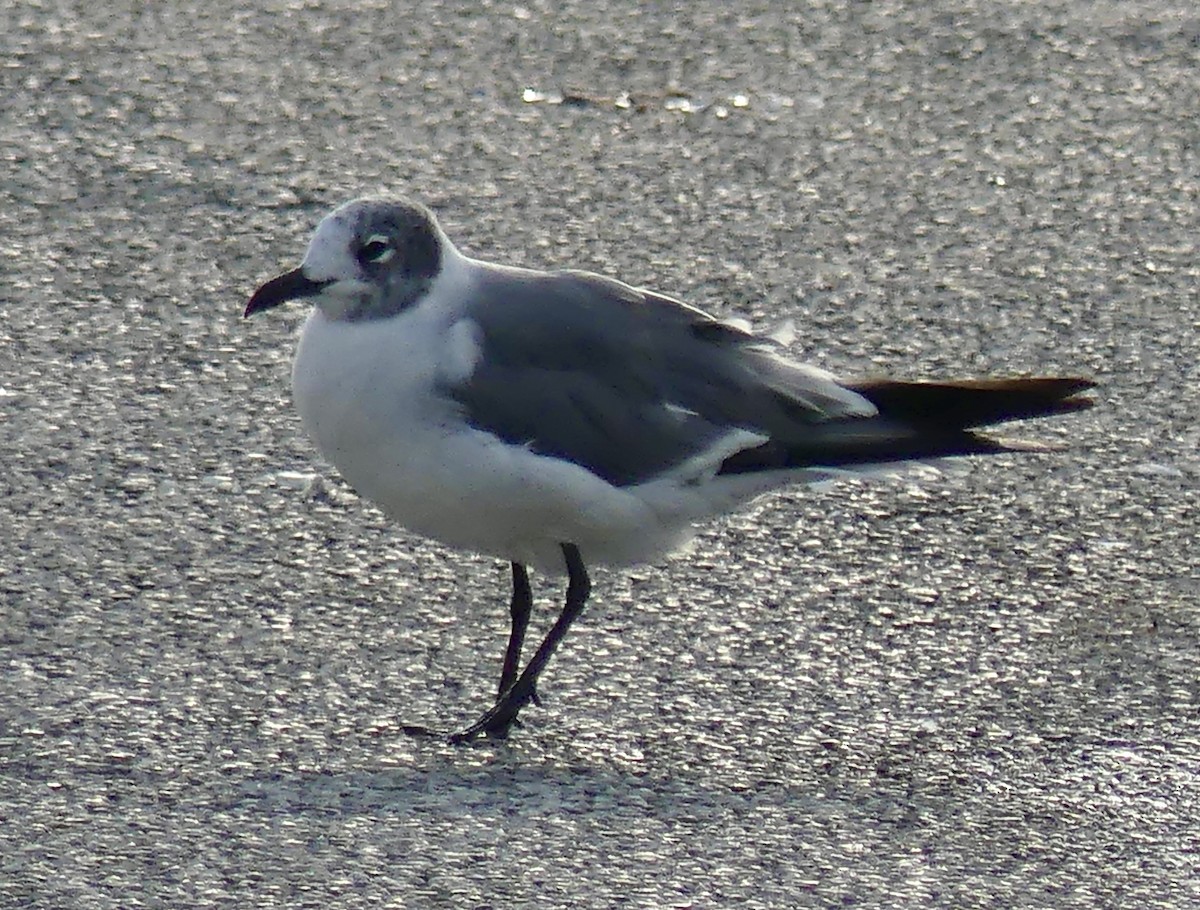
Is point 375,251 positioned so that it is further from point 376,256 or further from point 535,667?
Answer: point 535,667

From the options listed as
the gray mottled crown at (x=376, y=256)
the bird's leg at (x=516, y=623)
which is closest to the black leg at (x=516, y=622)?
the bird's leg at (x=516, y=623)

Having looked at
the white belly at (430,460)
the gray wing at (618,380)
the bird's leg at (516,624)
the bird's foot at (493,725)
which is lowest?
the bird's foot at (493,725)

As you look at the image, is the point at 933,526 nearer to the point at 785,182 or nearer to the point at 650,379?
the point at 650,379

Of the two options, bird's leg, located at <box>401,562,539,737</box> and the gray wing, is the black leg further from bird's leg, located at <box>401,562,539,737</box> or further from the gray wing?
the gray wing

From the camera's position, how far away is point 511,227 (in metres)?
6.39

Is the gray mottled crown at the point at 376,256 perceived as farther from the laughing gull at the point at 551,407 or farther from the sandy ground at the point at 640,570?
the sandy ground at the point at 640,570

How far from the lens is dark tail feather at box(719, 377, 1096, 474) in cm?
434

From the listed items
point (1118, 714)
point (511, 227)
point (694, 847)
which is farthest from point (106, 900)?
point (511, 227)

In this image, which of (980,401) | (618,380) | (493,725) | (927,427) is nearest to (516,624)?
(493,725)

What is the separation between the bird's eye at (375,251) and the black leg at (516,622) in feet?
1.95

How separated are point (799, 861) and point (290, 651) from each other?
3.62 ft

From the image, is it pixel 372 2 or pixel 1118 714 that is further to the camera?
pixel 372 2

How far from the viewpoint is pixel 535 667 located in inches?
161

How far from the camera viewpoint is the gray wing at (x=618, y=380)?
4.16m
